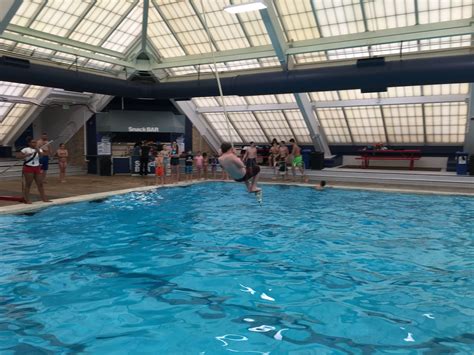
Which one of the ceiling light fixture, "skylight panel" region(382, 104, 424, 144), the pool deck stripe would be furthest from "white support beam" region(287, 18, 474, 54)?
"skylight panel" region(382, 104, 424, 144)

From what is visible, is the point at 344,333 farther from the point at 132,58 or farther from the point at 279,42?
the point at 132,58

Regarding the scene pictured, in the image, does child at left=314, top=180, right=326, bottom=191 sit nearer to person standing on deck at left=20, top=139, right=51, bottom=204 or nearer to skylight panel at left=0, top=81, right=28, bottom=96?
person standing on deck at left=20, top=139, right=51, bottom=204

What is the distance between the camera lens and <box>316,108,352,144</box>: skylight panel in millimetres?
18672

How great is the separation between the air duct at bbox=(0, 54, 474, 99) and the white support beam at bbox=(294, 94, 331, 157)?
313cm

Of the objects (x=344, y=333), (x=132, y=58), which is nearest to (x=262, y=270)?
(x=344, y=333)

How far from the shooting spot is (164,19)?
15453mm

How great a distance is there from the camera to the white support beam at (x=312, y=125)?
16828 mm

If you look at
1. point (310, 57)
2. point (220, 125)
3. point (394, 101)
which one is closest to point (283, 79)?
point (310, 57)

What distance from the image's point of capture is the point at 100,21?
1437 cm

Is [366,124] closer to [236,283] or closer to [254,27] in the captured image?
[254,27]

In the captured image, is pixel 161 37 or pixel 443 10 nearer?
pixel 443 10

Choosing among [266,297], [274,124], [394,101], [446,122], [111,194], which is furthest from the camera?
[274,124]

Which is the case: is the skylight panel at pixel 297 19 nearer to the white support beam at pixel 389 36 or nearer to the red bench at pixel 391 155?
the white support beam at pixel 389 36

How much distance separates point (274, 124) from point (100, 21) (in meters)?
10.4
